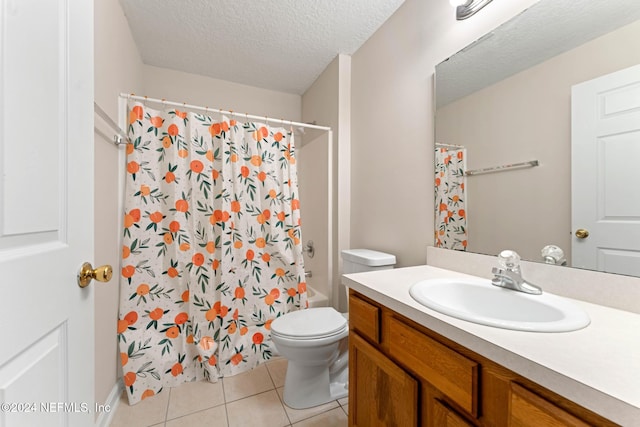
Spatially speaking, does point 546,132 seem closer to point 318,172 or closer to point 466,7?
point 466,7

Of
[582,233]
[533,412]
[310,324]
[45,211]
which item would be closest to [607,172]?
[582,233]

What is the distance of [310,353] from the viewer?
1.37m

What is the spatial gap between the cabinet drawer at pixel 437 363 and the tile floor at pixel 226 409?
33.4 inches

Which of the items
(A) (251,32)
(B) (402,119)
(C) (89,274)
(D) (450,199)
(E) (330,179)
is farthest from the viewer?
(E) (330,179)

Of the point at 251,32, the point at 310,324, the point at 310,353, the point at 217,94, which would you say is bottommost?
the point at 310,353

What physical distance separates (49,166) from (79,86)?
0.83 feet

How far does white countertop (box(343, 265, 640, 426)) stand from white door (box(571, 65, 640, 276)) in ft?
0.57

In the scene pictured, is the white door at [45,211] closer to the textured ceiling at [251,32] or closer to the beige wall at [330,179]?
the textured ceiling at [251,32]

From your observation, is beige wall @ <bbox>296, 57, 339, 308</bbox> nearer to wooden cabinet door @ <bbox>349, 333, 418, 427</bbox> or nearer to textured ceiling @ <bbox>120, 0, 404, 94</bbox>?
textured ceiling @ <bbox>120, 0, 404, 94</bbox>

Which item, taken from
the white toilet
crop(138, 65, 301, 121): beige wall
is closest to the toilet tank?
the white toilet

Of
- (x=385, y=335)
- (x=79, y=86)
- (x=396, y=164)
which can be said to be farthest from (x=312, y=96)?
(x=385, y=335)

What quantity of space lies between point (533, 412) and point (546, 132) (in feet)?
3.11

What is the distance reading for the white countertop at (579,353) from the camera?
41 centimetres

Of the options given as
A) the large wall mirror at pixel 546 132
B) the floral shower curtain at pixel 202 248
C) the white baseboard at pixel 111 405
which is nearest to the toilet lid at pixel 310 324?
the floral shower curtain at pixel 202 248
